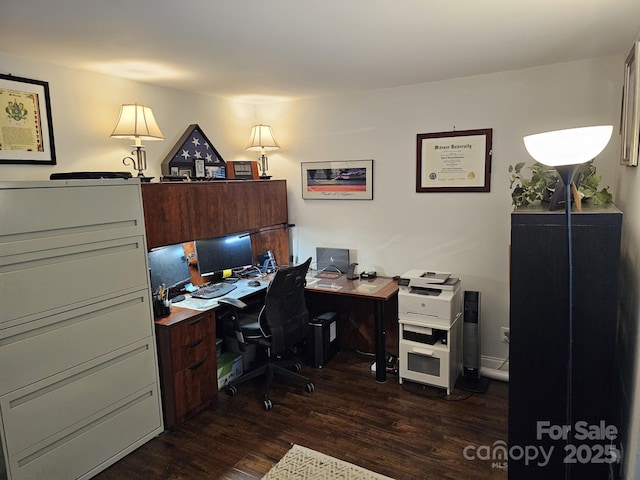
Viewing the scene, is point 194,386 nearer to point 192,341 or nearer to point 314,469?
point 192,341

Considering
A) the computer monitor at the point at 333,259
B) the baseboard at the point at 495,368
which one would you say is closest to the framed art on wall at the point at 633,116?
the baseboard at the point at 495,368

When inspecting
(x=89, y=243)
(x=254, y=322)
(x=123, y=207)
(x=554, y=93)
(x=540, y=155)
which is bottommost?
(x=254, y=322)

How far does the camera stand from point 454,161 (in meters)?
3.36

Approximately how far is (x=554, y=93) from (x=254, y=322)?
2.86 metres

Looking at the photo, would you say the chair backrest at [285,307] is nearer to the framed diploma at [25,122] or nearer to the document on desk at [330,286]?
the document on desk at [330,286]

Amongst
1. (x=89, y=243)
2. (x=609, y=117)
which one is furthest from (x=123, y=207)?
(x=609, y=117)

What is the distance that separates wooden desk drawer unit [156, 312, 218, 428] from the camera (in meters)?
2.63

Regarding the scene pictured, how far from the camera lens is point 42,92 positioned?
101 inches

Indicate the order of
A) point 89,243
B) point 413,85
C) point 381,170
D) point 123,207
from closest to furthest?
point 89,243 → point 123,207 → point 413,85 → point 381,170

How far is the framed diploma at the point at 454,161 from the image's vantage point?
128 inches

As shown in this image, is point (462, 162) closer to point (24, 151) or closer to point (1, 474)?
point (24, 151)

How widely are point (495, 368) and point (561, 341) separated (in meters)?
2.02

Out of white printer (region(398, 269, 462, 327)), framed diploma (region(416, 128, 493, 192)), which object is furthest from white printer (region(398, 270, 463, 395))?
framed diploma (region(416, 128, 493, 192))

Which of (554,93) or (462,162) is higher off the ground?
(554,93)
